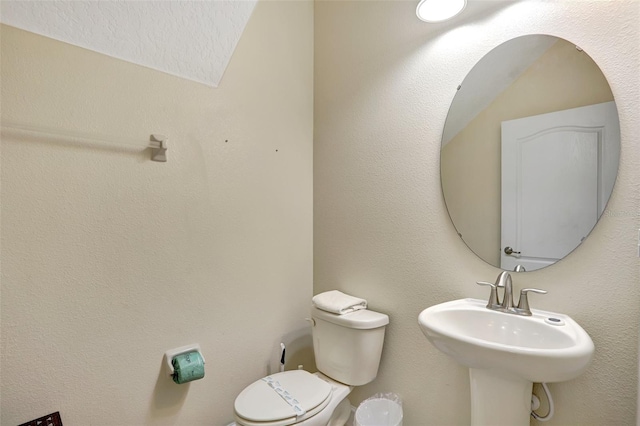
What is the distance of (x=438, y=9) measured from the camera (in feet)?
4.29

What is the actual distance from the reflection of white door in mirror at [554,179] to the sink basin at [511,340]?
0.21 metres

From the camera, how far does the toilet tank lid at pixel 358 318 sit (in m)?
1.44

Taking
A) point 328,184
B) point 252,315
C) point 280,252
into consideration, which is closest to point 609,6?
point 328,184

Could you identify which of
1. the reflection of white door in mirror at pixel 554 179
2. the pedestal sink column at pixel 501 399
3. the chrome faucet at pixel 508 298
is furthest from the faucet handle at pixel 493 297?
the pedestal sink column at pixel 501 399

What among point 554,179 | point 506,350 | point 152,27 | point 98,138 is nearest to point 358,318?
point 506,350

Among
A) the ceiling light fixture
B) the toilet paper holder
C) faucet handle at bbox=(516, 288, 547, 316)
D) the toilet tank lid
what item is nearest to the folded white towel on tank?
the toilet tank lid

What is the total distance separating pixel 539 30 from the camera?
114 cm

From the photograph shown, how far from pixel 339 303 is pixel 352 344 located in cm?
20

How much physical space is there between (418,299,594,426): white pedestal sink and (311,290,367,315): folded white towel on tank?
49cm

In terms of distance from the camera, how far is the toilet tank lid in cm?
144

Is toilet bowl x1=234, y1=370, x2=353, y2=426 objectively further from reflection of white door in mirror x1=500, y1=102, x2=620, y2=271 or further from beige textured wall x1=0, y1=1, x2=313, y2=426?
reflection of white door in mirror x1=500, y1=102, x2=620, y2=271

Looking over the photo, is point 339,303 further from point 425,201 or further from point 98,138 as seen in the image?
point 98,138

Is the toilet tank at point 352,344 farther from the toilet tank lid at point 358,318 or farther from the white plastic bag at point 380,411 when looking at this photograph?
the white plastic bag at point 380,411

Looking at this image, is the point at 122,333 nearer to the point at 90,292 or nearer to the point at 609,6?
the point at 90,292
